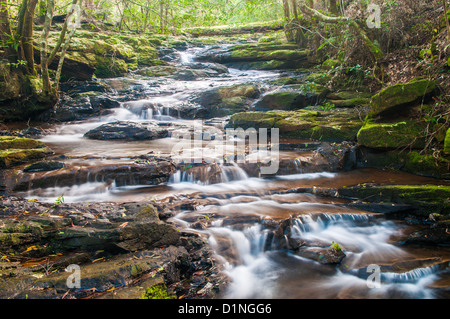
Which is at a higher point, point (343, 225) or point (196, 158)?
point (196, 158)

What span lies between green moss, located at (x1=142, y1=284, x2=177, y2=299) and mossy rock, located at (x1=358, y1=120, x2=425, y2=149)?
19.2ft

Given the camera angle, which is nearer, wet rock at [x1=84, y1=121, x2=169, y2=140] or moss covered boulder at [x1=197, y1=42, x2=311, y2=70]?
wet rock at [x1=84, y1=121, x2=169, y2=140]

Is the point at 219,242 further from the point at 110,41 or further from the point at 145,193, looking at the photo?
the point at 110,41

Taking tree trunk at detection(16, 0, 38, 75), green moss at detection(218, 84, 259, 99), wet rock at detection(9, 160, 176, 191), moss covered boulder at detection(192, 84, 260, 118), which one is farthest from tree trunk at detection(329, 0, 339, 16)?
tree trunk at detection(16, 0, 38, 75)

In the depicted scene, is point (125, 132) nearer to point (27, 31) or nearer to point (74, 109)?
point (74, 109)

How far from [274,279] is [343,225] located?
5.48 feet

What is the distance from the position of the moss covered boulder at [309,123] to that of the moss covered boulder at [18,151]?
6032mm

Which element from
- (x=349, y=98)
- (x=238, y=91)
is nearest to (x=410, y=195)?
(x=349, y=98)

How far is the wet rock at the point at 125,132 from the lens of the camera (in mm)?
9352

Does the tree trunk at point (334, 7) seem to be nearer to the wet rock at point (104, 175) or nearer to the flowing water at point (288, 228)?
the flowing water at point (288, 228)

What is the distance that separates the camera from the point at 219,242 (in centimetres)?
381

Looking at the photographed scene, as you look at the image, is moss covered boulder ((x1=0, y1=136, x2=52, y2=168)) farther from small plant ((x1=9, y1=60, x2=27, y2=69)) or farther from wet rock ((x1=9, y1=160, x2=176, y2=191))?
small plant ((x1=9, y1=60, x2=27, y2=69))

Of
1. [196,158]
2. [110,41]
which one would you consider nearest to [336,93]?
[196,158]

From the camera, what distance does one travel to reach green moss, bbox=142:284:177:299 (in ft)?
8.08
